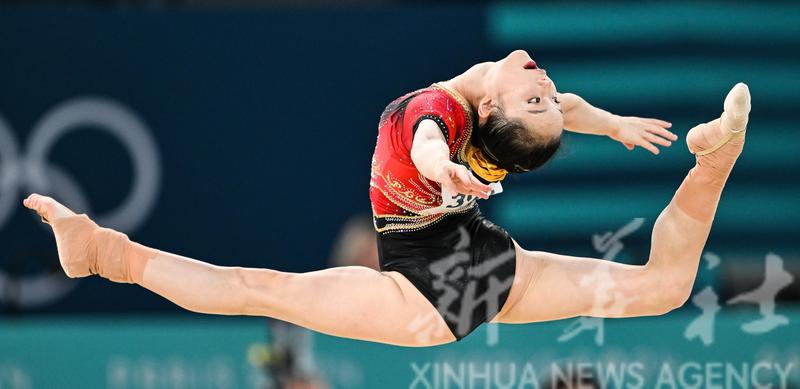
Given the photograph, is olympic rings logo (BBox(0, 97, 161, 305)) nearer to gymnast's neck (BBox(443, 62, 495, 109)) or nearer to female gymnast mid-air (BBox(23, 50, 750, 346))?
female gymnast mid-air (BBox(23, 50, 750, 346))

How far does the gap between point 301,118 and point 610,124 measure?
322 cm

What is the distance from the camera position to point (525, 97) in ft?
11.6

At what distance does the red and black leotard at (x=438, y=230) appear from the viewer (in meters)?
3.60

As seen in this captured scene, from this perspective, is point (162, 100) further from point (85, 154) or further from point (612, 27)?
point (612, 27)

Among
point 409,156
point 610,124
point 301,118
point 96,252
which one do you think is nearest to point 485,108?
point 409,156

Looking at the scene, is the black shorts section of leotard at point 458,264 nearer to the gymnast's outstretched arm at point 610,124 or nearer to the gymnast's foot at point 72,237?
the gymnast's outstretched arm at point 610,124

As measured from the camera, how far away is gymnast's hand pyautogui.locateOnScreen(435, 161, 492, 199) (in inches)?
120

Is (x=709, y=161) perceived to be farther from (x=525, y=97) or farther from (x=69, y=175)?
(x=69, y=175)

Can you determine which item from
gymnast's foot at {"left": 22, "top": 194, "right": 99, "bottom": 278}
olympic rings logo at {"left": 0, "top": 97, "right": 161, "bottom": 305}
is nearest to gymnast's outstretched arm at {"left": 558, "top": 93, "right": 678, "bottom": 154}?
gymnast's foot at {"left": 22, "top": 194, "right": 99, "bottom": 278}

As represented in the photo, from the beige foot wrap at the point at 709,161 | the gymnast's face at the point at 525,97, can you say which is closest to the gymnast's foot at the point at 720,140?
the beige foot wrap at the point at 709,161

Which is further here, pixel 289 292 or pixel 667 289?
pixel 667 289

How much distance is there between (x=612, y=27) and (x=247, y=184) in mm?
2316

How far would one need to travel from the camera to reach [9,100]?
6973mm

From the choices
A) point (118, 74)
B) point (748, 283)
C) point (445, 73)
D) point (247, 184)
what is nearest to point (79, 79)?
point (118, 74)
